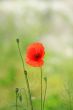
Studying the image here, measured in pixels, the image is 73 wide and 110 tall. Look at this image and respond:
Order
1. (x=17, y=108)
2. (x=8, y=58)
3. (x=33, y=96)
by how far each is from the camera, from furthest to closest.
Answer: (x=8, y=58) < (x=33, y=96) < (x=17, y=108)

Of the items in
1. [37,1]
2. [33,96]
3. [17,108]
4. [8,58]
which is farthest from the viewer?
[37,1]

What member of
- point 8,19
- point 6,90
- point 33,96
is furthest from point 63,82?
point 8,19

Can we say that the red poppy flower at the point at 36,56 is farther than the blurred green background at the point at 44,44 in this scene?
No

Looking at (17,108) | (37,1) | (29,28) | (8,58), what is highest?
(37,1)

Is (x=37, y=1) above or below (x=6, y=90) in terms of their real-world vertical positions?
above

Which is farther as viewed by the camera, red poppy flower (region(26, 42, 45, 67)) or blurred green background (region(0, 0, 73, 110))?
blurred green background (region(0, 0, 73, 110))

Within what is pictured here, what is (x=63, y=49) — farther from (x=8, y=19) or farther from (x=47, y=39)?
(x=8, y=19)

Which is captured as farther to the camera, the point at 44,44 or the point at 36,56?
the point at 44,44

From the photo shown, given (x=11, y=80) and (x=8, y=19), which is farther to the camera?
(x=8, y=19)
